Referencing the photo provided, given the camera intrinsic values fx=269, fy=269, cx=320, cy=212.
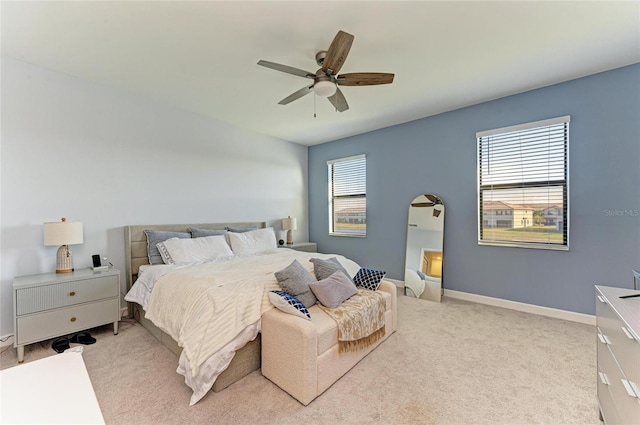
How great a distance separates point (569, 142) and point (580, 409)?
2743mm

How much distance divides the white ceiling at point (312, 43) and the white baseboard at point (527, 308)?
2668mm

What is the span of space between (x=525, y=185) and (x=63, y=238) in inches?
203

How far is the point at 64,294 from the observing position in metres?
2.48

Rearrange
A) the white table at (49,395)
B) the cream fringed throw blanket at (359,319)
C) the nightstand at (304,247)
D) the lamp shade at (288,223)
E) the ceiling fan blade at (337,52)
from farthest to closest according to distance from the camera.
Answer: the lamp shade at (288,223), the nightstand at (304,247), the cream fringed throw blanket at (359,319), the ceiling fan blade at (337,52), the white table at (49,395)

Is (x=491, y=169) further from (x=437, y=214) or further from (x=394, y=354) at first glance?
(x=394, y=354)

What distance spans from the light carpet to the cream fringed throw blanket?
8.1 inches

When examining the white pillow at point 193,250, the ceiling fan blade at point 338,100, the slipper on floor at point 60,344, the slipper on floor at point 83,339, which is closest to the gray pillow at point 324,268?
the white pillow at point 193,250

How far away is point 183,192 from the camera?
384 centimetres

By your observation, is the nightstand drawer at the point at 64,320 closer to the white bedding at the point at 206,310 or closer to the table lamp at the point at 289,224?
the white bedding at the point at 206,310

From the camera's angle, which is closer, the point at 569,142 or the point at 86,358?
the point at 86,358

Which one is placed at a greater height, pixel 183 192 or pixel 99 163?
pixel 99 163

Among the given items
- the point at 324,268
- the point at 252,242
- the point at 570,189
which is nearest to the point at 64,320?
the point at 252,242

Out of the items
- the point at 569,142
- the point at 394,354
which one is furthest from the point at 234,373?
the point at 569,142

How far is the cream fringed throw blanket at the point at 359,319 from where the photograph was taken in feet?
6.87
